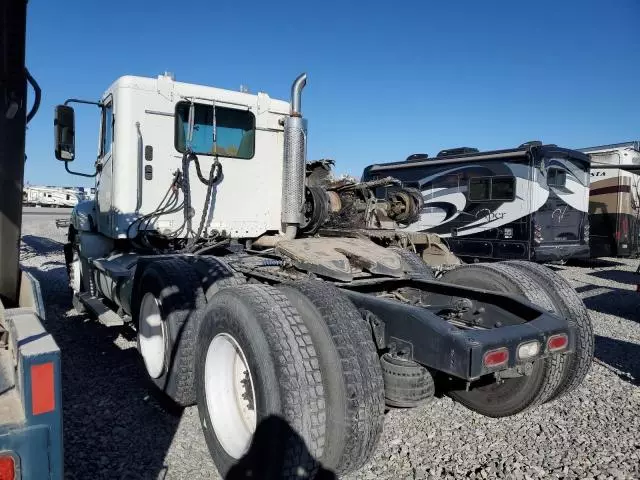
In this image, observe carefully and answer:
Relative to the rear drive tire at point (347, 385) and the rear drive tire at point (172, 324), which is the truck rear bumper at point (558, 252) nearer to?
the rear drive tire at point (172, 324)

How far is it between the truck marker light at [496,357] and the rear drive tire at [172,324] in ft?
6.67

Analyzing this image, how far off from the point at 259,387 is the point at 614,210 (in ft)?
47.7

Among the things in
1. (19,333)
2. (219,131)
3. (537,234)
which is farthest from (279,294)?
(537,234)

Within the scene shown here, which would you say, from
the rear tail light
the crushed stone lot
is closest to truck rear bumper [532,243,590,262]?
the rear tail light

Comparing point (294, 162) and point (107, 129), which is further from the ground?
point (107, 129)

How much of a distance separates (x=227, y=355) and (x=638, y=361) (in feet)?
15.6

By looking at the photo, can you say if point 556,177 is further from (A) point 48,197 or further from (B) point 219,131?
(A) point 48,197

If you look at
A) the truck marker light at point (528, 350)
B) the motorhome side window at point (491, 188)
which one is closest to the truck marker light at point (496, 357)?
the truck marker light at point (528, 350)

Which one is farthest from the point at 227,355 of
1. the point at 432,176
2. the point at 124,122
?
the point at 432,176

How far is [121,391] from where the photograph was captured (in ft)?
13.6

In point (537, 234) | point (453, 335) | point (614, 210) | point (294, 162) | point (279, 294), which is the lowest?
point (453, 335)

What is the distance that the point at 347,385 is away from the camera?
245 cm

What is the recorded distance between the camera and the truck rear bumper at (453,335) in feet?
7.79

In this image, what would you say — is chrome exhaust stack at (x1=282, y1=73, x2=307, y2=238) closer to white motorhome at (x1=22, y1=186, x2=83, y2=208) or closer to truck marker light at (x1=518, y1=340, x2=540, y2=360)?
truck marker light at (x1=518, y1=340, x2=540, y2=360)
